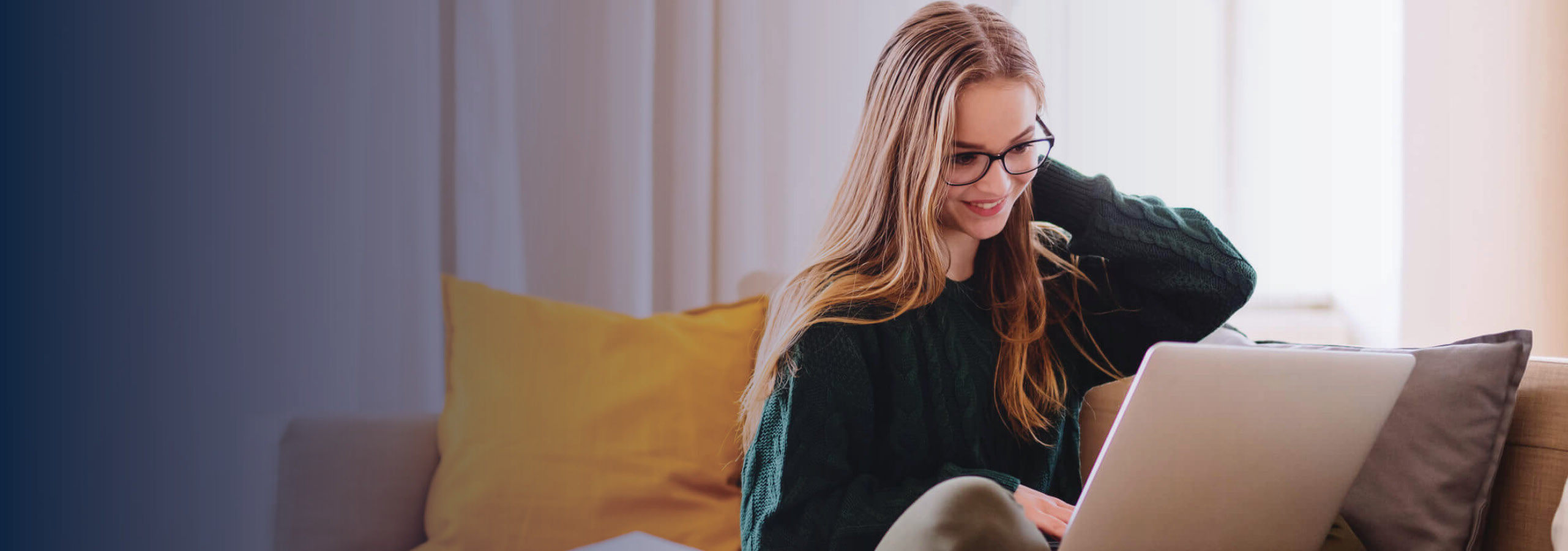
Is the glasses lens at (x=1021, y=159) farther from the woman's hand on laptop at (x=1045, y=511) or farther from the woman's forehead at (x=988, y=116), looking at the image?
the woman's hand on laptop at (x=1045, y=511)

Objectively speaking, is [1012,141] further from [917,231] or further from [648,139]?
[648,139]

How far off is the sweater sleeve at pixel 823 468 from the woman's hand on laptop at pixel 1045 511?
0.02 meters

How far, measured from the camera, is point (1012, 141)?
97cm

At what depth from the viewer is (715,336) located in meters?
1.30

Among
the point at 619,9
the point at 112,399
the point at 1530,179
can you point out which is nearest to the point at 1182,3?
the point at 1530,179

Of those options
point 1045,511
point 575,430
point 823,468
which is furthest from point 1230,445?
point 575,430

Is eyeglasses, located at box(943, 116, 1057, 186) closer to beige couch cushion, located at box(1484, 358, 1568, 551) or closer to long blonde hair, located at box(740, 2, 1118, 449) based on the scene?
long blonde hair, located at box(740, 2, 1118, 449)

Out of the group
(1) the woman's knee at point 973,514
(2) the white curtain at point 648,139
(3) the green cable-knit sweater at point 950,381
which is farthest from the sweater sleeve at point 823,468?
(2) the white curtain at point 648,139

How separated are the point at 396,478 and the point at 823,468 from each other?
22.5 inches

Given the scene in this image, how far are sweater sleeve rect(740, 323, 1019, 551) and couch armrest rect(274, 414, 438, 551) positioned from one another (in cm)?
46

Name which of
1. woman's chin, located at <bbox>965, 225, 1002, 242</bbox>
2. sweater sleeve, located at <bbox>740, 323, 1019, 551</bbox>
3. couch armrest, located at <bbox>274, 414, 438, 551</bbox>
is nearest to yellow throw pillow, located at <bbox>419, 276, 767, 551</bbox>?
couch armrest, located at <bbox>274, 414, 438, 551</bbox>

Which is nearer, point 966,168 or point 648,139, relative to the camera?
point 966,168

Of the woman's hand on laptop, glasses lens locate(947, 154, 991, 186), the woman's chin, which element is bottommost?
the woman's hand on laptop

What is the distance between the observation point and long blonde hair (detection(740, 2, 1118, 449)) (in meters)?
0.95
